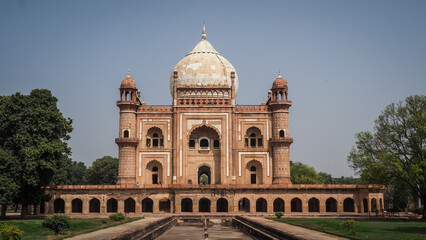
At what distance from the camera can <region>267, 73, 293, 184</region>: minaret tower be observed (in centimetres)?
4056

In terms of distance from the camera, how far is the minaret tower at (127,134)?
40.2 meters

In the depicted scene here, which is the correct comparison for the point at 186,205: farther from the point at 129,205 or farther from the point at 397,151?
the point at 397,151

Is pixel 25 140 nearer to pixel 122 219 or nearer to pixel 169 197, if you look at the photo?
pixel 122 219

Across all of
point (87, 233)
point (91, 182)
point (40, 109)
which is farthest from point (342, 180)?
point (87, 233)

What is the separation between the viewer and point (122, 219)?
26172 mm

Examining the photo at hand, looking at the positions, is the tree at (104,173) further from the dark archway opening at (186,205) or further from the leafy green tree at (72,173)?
the dark archway opening at (186,205)

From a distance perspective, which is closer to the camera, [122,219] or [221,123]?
[122,219]

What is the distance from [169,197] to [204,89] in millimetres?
10970

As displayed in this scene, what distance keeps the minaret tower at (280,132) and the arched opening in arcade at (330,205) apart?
399cm

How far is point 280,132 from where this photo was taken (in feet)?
136

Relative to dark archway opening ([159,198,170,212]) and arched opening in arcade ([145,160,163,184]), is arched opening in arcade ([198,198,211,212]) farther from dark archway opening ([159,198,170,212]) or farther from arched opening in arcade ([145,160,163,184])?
arched opening in arcade ([145,160,163,184])

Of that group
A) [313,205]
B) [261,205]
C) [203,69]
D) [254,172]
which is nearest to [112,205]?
[254,172]

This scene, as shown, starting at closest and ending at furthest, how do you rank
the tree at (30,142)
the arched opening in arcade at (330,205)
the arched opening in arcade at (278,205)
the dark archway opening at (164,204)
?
the tree at (30,142) → the dark archway opening at (164,204) → the arched opening in arcade at (330,205) → the arched opening in arcade at (278,205)

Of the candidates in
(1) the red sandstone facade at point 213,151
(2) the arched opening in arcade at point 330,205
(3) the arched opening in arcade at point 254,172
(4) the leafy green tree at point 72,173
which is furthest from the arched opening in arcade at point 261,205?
(4) the leafy green tree at point 72,173
